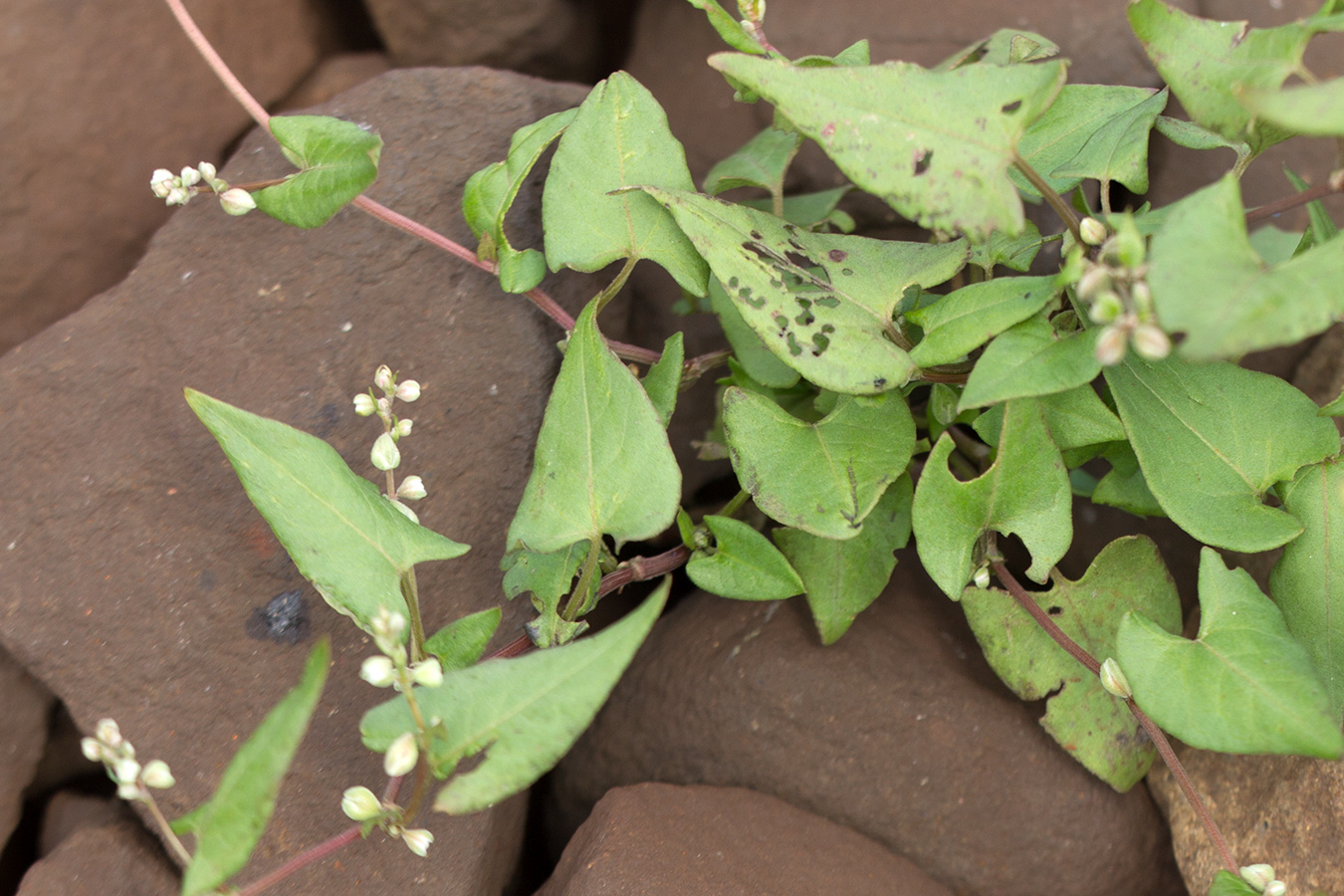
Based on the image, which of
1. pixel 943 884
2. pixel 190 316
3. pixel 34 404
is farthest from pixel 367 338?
pixel 943 884

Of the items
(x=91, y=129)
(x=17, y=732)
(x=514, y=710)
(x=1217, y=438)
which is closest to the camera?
(x=514, y=710)

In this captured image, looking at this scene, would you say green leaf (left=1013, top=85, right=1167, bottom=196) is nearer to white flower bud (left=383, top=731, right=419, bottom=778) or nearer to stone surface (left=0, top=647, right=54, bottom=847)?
white flower bud (left=383, top=731, right=419, bottom=778)

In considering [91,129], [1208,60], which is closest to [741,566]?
[1208,60]

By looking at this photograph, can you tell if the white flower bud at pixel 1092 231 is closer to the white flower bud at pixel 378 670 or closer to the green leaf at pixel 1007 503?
the green leaf at pixel 1007 503

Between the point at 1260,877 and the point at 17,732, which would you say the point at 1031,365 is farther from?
the point at 17,732

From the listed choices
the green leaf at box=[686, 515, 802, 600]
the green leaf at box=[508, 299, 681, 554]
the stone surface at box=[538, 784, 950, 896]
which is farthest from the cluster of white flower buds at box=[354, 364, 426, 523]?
the stone surface at box=[538, 784, 950, 896]

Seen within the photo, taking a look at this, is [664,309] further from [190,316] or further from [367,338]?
[190,316]

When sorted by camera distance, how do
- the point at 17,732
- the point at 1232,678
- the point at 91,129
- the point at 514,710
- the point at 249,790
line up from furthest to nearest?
the point at 91,129 < the point at 17,732 < the point at 1232,678 < the point at 514,710 < the point at 249,790

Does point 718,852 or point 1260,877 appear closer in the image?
point 1260,877
